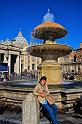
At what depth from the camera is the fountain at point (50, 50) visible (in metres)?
13.8

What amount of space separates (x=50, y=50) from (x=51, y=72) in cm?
129

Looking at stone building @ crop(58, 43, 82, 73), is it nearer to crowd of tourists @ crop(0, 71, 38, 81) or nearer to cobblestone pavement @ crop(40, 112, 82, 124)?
crowd of tourists @ crop(0, 71, 38, 81)

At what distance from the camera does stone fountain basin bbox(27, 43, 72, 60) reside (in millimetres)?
13672

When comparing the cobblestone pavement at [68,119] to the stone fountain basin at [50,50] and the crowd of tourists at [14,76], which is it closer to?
the stone fountain basin at [50,50]

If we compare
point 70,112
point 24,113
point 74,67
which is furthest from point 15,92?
point 74,67

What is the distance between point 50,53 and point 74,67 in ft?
215

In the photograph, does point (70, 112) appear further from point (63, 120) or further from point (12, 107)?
point (12, 107)

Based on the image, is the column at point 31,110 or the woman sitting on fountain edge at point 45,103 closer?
the column at point 31,110

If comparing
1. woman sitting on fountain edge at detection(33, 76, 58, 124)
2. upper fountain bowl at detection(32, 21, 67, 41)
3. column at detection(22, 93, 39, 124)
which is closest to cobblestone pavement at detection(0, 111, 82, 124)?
woman sitting on fountain edge at detection(33, 76, 58, 124)

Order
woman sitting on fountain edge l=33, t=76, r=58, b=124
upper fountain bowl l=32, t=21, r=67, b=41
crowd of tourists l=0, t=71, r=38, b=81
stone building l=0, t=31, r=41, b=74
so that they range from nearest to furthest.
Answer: woman sitting on fountain edge l=33, t=76, r=58, b=124 < upper fountain bowl l=32, t=21, r=67, b=41 < crowd of tourists l=0, t=71, r=38, b=81 < stone building l=0, t=31, r=41, b=74

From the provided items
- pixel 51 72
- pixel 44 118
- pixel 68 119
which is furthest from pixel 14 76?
pixel 68 119

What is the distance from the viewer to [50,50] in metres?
13.9

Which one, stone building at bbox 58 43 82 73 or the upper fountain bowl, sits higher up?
stone building at bbox 58 43 82 73

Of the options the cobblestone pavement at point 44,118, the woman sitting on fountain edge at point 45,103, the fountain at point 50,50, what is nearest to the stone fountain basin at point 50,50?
the fountain at point 50,50
